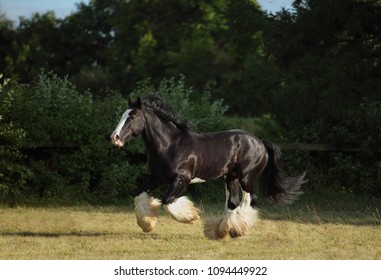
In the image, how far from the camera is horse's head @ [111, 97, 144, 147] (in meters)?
8.14

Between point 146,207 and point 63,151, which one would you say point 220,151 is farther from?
point 63,151

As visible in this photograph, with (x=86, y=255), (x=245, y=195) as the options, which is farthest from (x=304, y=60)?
(x=86, y=255)

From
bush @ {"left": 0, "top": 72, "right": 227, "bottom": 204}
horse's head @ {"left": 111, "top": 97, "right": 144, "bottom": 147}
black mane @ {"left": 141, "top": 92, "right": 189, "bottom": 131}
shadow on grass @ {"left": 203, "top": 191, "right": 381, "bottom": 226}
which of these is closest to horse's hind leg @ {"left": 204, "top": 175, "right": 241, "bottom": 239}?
black mane @ {"left": 141, "top": 92, "right": 189, "bottom": 131}

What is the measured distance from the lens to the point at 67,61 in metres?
55.1

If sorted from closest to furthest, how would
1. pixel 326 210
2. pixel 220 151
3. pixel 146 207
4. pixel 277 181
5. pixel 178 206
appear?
pixel 178 206 < pixel 146 207 < pixel 220 151 < pixel 277 181 < pixel 326 210

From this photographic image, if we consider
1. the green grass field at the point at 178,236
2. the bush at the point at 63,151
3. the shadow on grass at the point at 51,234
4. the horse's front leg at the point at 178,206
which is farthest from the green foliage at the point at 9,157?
the horse's front leg at the point at 178,206

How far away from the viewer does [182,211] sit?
831cm

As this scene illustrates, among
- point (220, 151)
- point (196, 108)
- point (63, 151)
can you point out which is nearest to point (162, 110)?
point (220, 151)

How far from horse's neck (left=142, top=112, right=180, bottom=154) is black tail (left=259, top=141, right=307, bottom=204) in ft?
5.02

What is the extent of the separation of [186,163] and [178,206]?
59cm

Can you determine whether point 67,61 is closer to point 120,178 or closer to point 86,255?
point 120,178

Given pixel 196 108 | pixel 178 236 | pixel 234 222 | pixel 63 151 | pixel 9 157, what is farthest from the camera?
pixel 196 108

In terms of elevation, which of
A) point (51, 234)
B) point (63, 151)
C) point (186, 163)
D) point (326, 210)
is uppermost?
point (186, 163)

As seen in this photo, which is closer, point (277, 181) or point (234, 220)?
point (234, 220)
